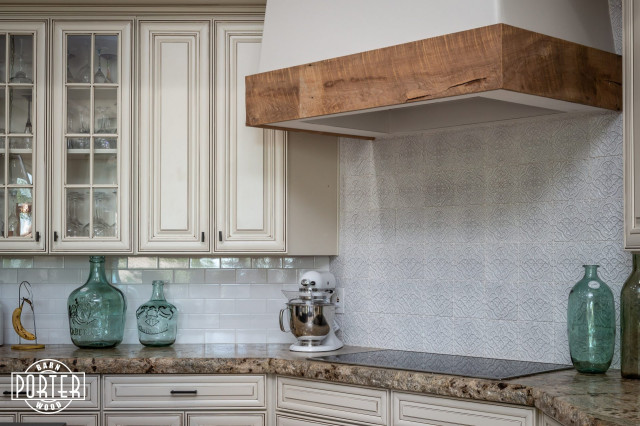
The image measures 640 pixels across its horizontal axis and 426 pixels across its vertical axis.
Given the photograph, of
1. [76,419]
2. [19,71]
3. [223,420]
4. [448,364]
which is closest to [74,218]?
[19,71]

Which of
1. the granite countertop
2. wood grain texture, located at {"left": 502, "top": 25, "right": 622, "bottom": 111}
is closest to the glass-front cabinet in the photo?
the granite countertop

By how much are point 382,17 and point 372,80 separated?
0.80 feet

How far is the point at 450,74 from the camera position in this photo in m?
2.75

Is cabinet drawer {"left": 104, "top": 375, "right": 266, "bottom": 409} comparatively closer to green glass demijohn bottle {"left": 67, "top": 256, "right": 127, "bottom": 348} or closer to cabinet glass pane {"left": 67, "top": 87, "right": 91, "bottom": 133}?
green glass demijohn bottle {"left": 67, "top": 256, "right": 127, "bottom": 348}

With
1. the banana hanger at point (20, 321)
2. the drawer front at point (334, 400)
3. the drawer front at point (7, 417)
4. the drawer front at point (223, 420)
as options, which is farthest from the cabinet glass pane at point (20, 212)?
the drawer front at point (334, 400)

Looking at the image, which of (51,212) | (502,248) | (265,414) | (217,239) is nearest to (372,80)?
(502,248)

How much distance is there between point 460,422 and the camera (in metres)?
2.88

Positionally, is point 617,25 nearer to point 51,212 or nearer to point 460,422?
point 460,422

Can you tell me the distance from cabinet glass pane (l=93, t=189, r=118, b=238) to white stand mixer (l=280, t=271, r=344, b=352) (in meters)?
0.88

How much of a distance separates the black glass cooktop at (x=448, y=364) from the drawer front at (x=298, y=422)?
243mm

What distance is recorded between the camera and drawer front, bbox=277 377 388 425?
315 cm

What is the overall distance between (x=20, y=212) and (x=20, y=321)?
1.83 ft

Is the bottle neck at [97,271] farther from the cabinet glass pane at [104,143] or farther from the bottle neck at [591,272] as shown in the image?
the bottle neck at [591,272]

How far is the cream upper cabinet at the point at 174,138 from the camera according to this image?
3.86 metres
